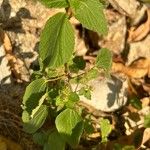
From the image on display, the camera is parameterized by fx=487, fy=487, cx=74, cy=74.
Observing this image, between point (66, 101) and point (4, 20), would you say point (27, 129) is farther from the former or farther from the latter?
point (4, 20)

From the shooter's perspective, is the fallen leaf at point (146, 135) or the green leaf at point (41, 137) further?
the fallen leaf at point (146, 135)

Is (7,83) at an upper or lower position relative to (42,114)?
lower

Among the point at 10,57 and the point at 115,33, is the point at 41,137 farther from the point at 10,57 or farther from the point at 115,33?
the point at 115,33

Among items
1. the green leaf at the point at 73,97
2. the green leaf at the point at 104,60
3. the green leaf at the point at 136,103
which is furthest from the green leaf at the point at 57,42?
the green leaf at the point at 136,103

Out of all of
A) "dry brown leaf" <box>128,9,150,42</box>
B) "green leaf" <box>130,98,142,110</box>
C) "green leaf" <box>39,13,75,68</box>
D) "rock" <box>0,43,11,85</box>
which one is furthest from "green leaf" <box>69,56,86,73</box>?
"dry brown leaf" <box>128,9,150,42</box>

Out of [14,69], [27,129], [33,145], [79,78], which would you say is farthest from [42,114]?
[14,69]

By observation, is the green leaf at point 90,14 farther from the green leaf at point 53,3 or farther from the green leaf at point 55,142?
the green leaf at point 55,142
